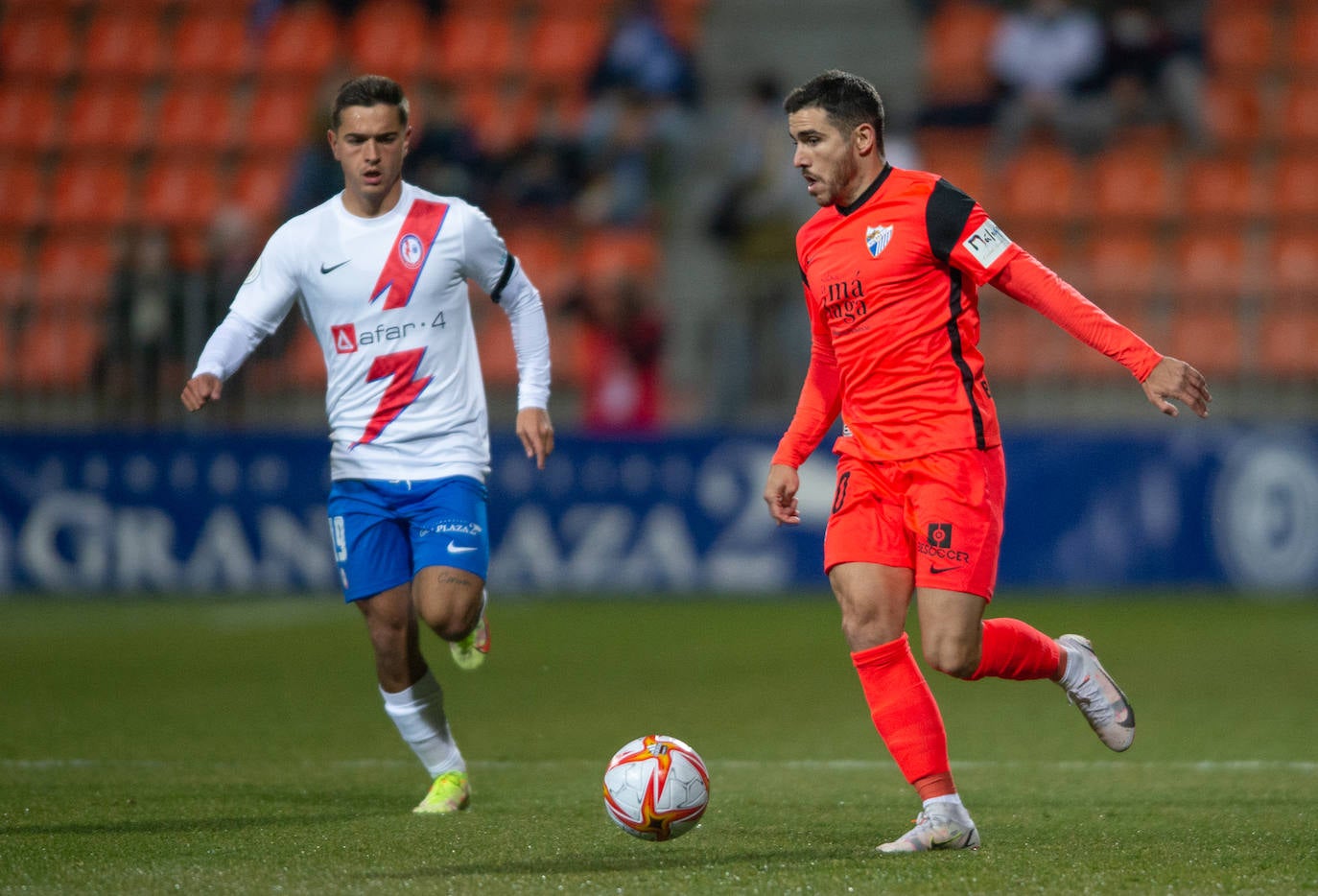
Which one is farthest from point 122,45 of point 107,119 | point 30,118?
point 30,118

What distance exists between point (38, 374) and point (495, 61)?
5824mm

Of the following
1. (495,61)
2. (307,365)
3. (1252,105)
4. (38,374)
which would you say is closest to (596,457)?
(307,365)

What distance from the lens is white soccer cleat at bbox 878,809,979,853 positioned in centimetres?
489

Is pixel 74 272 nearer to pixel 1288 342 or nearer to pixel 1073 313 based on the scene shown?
pixel 1288 342

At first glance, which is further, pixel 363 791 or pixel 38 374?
pixel 38 374

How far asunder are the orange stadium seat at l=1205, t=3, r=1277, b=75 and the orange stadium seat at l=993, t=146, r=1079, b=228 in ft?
5.99

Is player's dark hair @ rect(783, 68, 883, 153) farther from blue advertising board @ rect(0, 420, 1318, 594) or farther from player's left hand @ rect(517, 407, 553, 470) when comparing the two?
blue advertising board @ rect(0, 420, 1318, 594)

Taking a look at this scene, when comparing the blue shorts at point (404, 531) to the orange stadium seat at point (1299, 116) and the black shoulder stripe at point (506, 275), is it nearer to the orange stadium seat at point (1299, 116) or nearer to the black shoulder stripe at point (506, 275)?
the black shoulder stripe at point (506, 275)

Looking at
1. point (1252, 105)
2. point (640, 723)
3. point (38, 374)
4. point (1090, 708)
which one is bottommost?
point (640, 723)

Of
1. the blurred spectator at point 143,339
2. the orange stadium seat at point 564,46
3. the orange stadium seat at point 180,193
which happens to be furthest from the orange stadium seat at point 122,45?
the blurred spectator at point 143,339

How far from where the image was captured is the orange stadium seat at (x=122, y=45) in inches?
722

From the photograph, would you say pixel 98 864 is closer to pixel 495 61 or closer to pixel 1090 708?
pixel 1090 708

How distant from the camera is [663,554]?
13.6m

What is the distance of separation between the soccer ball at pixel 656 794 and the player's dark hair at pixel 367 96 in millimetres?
2257
